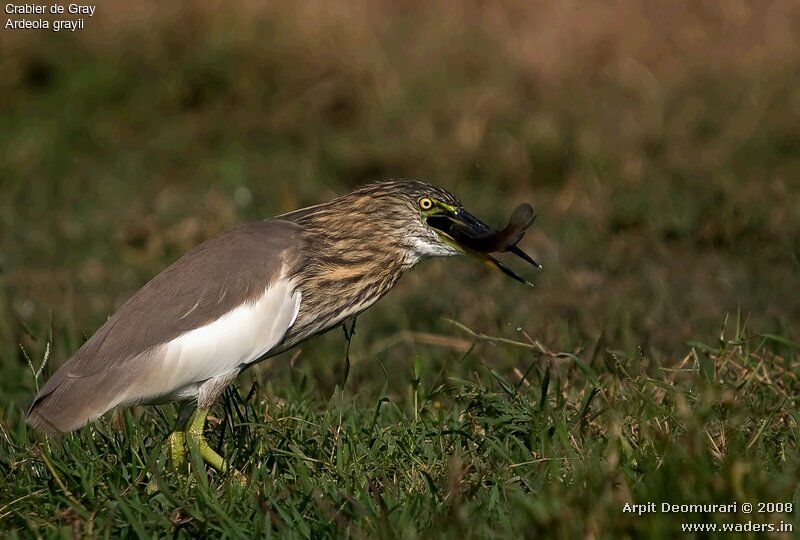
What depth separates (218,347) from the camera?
14.4 ft

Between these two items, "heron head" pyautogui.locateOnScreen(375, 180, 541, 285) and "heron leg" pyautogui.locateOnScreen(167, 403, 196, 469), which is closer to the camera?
"heron leg" pyautogui.locateOnScreen(167, 403, 196, 469)

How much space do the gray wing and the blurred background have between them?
1.36 metres

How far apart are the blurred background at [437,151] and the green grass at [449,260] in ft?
0.07

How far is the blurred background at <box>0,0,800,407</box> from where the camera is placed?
261 inches

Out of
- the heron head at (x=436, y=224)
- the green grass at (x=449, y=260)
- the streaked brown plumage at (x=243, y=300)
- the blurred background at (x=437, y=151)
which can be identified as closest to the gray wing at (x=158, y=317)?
the streaked brown plumage at (x=243, y=300)

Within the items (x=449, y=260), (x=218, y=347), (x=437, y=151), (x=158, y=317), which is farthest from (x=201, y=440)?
(x=437, y=151)

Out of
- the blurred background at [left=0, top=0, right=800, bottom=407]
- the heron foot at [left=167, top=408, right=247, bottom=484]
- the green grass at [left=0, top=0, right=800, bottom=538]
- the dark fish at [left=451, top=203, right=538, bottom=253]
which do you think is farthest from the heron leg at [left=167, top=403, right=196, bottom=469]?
the blurred background at [left=0, top=0, right=800, bottom=407]

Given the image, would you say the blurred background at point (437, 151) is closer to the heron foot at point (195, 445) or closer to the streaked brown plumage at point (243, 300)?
the streaked brown plumage at point (243, 300)

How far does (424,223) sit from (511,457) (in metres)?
0.93

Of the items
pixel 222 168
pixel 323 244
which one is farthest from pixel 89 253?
pixel 323 244

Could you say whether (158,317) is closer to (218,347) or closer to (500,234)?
(218,347)

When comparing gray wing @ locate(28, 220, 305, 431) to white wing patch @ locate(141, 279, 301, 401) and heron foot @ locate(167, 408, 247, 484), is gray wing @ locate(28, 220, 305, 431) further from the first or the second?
heron foot @ locate(167, 408, 247, 484)

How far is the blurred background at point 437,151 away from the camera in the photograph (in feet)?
21.7

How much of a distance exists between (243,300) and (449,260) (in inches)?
135
